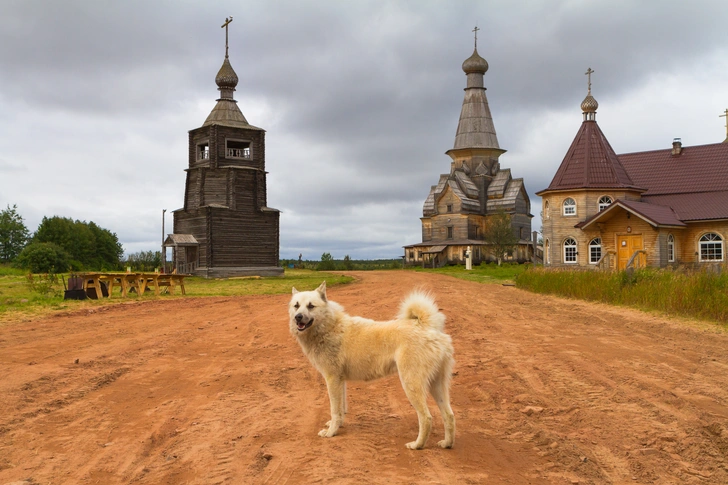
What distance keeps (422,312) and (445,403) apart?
0.93 metres

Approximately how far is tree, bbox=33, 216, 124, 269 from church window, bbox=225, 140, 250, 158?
23.4 meters

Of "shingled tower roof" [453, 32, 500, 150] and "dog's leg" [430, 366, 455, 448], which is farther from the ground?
"shingled tower roof" [453, 32, 500, 150]

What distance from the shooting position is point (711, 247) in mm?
35125

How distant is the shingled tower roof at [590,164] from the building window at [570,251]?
345 cm

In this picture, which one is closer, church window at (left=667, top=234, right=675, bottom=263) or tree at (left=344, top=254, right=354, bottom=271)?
church window at (left=667, top=234, right=675, bottom=263)

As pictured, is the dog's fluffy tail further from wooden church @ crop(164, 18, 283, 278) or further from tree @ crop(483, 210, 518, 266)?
tree @ crop(483, 210, 518, 266)

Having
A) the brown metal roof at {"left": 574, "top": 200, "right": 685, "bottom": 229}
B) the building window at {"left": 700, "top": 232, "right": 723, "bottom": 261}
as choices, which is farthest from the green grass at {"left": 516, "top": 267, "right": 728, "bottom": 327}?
the building window at {"left": 700, "top": 232, "right": 723, "bottom": 261}

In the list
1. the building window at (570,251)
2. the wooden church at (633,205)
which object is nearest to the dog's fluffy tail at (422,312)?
the wooden church at (633,205)

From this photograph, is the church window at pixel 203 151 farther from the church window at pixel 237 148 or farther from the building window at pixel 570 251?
the building window at pixel 570 251

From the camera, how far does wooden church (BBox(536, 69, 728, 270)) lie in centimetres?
3443

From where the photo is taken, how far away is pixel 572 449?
235 inches

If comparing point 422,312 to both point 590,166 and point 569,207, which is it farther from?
point 590,166

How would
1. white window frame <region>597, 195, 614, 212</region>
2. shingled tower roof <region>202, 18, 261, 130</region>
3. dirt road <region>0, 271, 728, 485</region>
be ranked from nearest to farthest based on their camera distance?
dirt road <region>0, 271, 728, 485</region>, white window frame <region>597, 195, 614, 212</region>, shingled tower roof <region>202, 18, 261, 130</region>

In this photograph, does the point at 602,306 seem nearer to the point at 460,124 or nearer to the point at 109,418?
the point at 109,418
